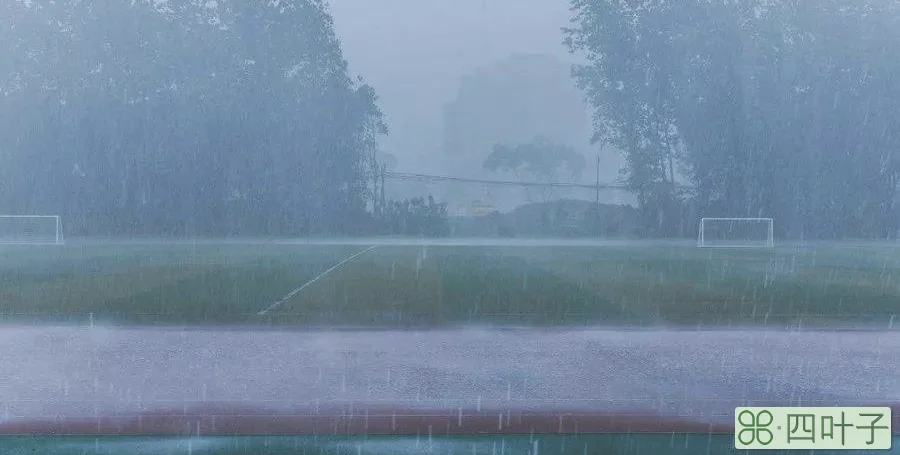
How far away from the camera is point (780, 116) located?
177 ft

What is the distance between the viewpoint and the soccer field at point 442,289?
14.8m

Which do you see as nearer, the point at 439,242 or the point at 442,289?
the point at 442,289

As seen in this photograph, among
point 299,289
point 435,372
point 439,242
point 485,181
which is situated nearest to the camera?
point 435,372

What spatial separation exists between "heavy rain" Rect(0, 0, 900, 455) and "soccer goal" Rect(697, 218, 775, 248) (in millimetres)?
159

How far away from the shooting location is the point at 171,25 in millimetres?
53875

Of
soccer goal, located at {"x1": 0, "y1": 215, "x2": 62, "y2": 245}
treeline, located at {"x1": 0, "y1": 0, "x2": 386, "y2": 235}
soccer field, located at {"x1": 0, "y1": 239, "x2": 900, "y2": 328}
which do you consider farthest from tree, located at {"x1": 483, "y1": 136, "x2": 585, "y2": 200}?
soccer field, located at {"x1": 0, "y1": 239, "x2": 900, "y2": 328}

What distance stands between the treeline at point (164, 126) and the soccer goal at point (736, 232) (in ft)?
57.1

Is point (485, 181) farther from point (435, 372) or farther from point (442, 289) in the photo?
point (435, 372)

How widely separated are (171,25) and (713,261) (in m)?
32.9

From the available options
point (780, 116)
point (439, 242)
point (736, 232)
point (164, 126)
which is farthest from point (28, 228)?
point (780, 116)

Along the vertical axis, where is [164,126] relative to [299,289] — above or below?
above

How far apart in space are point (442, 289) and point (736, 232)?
108 feet

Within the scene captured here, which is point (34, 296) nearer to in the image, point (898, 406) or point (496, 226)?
point (898, 406)

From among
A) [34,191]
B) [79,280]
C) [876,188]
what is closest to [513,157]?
[876,188]
